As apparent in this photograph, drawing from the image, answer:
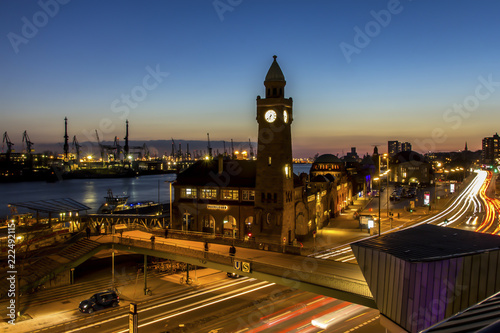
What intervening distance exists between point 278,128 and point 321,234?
1809cm

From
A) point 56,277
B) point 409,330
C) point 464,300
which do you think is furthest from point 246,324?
point 56,277

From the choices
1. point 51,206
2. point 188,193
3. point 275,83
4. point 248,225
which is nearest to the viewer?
point 51,206

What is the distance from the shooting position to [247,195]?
159 feet

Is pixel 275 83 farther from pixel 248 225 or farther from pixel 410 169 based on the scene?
pixel 410 169

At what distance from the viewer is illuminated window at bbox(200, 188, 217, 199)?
5028cm

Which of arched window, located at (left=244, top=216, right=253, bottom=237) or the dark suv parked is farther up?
arched window, located at (left=244, top=216, right=253, bottom=237)

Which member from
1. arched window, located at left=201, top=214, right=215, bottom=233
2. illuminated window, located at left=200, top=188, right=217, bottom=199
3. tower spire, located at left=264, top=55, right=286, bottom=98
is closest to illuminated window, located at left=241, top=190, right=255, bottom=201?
illuminated window, located at left=200, top=188, right=217, bottom=199

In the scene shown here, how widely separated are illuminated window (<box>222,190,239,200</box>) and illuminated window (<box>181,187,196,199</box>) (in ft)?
15.9

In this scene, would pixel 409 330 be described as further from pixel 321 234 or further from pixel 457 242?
pixel 321 234

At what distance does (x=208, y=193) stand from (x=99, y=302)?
78.1 feet

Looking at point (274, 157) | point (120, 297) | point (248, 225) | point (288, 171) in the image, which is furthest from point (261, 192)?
point (120, 297)

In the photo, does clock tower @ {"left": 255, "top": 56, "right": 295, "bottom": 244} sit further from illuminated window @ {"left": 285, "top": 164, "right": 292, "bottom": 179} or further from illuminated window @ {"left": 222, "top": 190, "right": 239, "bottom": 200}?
illuminated window @ {"left": 222, "top": 190, "right": 239, "bottom": 200}

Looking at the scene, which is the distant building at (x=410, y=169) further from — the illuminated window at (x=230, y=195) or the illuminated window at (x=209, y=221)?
the illuminated window at (x=209, y=221)

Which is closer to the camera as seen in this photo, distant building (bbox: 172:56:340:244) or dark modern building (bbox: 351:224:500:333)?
dark modern building (bbox: 351:224:500:333)
